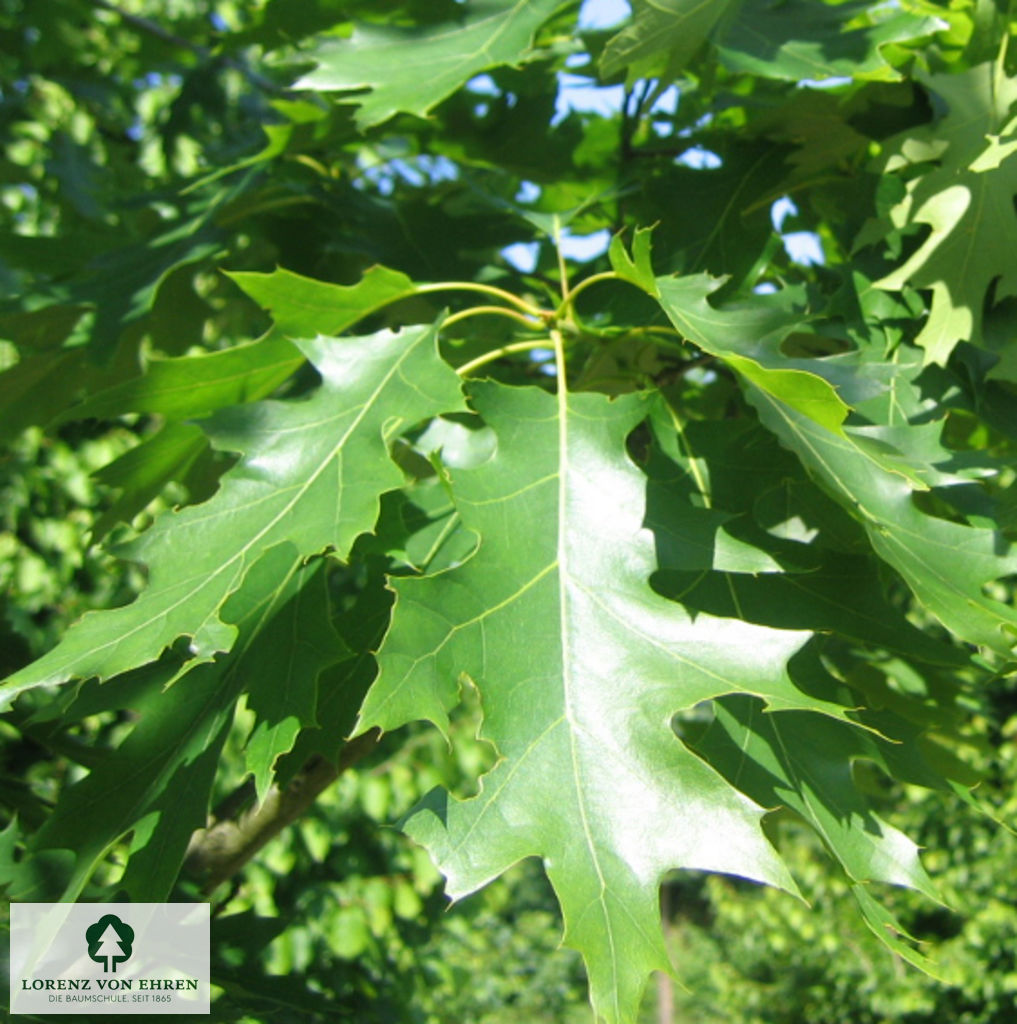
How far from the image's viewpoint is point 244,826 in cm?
125

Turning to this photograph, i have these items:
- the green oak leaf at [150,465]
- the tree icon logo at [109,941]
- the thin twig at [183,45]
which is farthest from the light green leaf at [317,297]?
the thin twig at [183,45]

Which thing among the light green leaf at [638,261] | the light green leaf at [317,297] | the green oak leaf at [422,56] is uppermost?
the green oak leaf at [422,56]

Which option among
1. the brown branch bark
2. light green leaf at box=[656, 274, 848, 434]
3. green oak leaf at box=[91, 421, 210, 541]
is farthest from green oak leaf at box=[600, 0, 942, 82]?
the brown branch bark

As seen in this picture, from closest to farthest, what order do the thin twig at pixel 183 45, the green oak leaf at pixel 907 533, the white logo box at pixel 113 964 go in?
the green oak leaf at pixel 907 533 < the white logo box at pixel 113 964 < the thin twig at pixel 183 45

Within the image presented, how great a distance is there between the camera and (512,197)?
1.60 meters

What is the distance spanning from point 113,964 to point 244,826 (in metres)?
0.19

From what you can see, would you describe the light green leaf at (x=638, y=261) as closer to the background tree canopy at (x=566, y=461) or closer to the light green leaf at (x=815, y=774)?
the background tree canopy at (x=566, y=461)

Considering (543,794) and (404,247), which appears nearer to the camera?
(543,794)

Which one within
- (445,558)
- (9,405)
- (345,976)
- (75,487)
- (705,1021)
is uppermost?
(445,558)

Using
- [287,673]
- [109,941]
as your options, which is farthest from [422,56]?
[109,941]

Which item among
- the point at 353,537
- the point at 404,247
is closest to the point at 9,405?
the point at 404,247

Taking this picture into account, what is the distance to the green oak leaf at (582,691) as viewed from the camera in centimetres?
77

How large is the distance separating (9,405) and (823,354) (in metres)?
1.00

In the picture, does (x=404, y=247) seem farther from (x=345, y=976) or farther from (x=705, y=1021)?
(x=705, y=1021)
